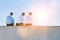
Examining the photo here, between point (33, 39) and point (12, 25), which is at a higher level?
point (12, 25)

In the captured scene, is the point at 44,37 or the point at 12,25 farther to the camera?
the point at 12,25

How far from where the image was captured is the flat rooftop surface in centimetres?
202

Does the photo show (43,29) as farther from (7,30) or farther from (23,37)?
(7,30)

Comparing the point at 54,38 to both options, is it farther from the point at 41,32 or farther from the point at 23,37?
the point at 23,37

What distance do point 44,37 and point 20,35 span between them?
276 mm

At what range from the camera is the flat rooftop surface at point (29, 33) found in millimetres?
2023

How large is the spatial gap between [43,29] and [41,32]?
0.14 feet

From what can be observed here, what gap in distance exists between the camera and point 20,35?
6.68 feet

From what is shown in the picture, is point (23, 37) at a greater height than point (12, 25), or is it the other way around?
point (12, 25)

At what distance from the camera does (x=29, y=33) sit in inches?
80.0

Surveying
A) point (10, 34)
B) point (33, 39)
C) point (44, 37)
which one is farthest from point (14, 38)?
point (44, 37)

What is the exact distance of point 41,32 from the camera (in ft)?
6.65

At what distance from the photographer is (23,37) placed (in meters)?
2.03

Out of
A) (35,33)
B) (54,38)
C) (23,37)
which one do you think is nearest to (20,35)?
(23,37)
